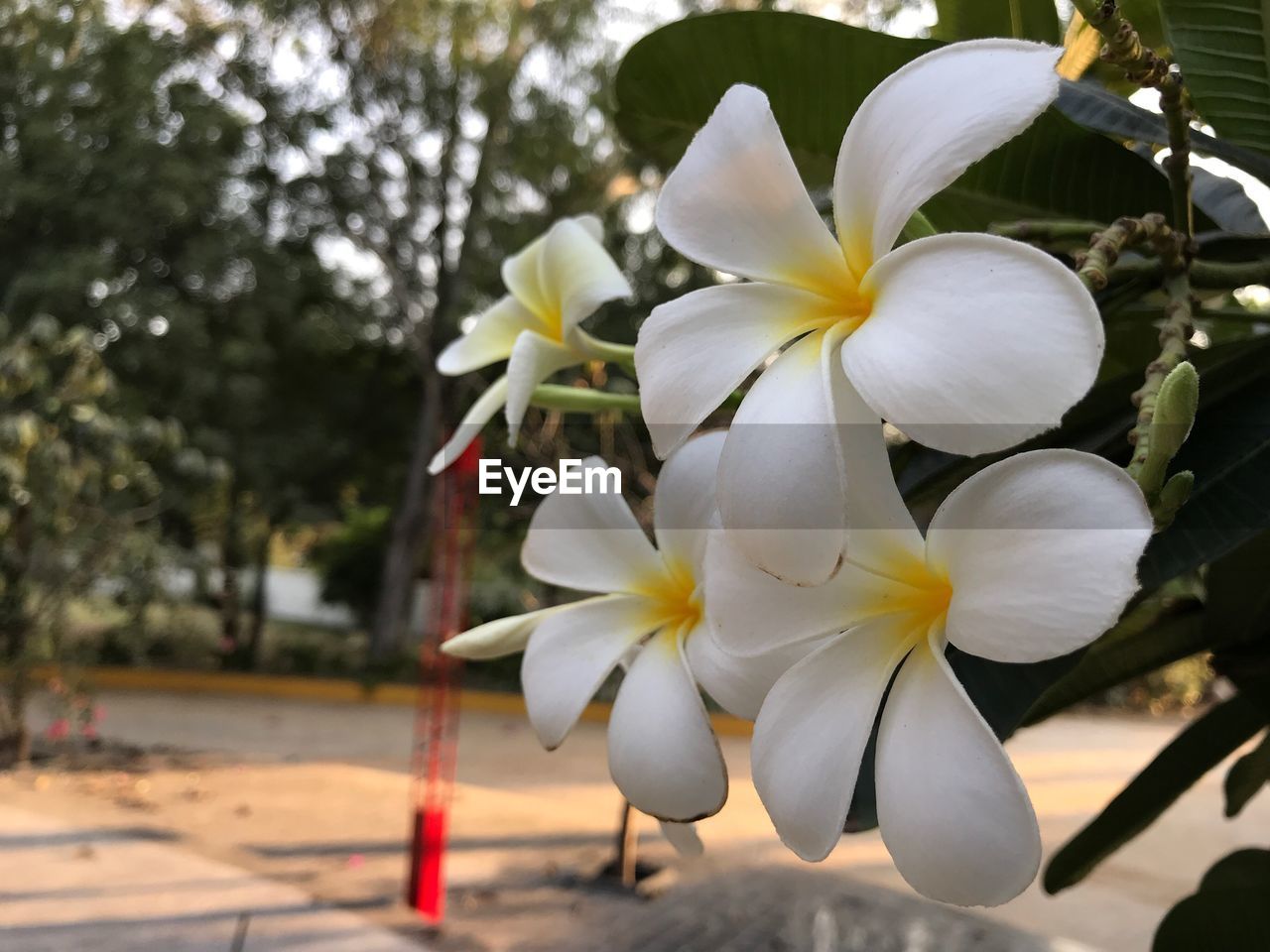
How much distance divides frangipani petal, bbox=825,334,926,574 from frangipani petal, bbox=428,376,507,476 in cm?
13

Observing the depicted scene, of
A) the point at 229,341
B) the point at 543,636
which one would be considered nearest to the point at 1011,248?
the point at 543,636

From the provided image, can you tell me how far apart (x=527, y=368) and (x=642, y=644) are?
0.08 m

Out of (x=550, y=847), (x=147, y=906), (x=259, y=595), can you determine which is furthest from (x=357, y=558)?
(x=147, y=906)

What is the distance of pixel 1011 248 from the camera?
0.50 ft

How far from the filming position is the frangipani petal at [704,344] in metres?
0.18

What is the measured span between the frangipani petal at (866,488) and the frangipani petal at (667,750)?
0.06 m

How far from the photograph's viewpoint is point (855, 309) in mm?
200

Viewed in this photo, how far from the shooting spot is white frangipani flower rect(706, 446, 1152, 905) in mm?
151

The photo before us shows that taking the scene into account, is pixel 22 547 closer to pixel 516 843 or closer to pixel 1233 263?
pixel 516 843

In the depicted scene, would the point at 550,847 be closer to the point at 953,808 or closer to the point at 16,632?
the point at 16,632

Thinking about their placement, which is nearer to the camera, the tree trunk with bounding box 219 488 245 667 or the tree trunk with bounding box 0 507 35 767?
the tree trunk with bounding box 0 507 35 767

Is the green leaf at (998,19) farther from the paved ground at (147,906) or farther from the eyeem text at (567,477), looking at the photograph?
the paved ground at (147,906)

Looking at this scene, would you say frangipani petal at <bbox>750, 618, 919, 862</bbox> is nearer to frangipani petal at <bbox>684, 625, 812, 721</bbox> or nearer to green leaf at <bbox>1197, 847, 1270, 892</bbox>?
frangipani petal at <bbox>684, 625, 812, 721</bbox>

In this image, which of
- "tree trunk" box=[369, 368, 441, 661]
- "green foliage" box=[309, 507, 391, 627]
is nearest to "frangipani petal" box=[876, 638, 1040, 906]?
"tree trunk" box=[369, 368, 441, 661]
